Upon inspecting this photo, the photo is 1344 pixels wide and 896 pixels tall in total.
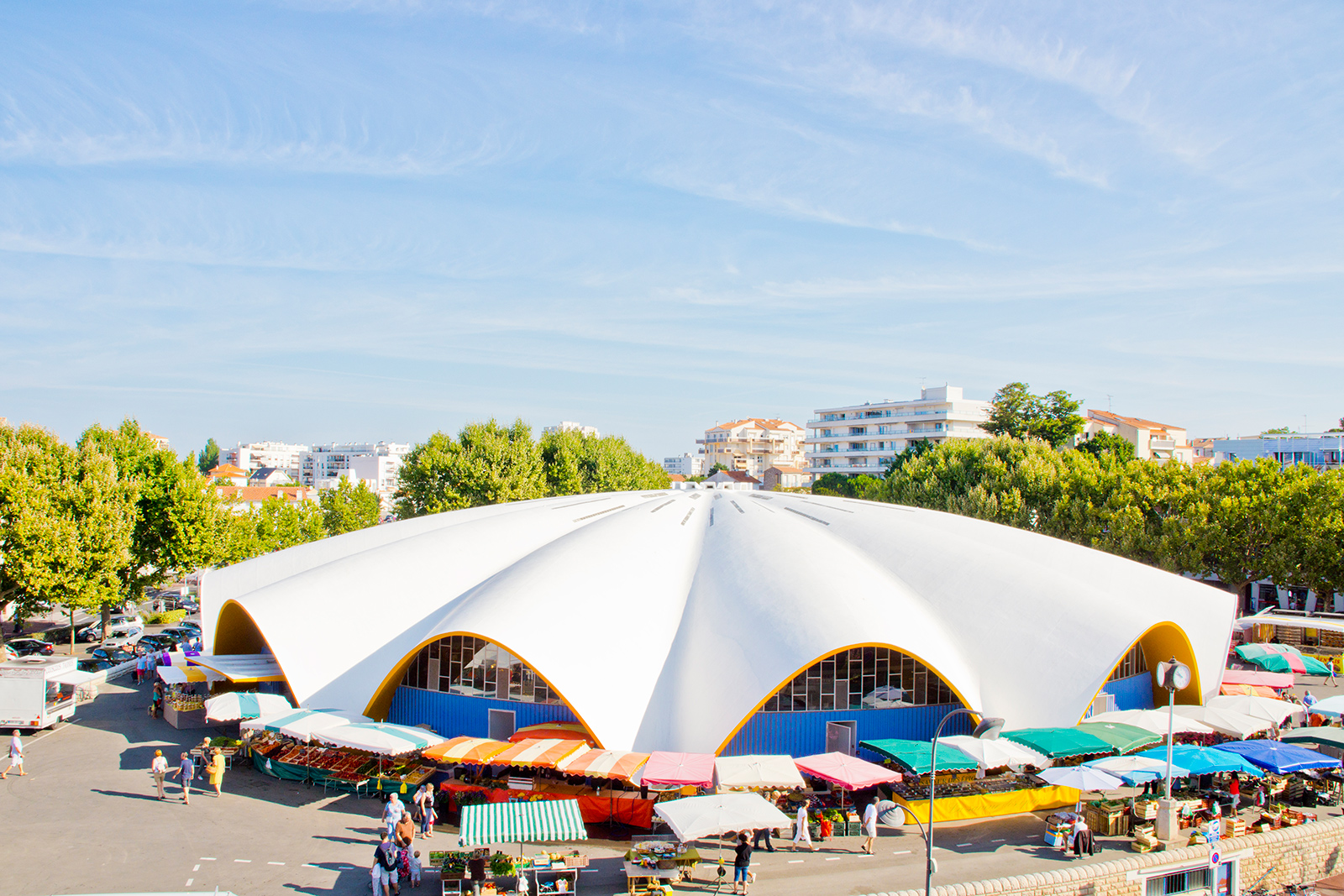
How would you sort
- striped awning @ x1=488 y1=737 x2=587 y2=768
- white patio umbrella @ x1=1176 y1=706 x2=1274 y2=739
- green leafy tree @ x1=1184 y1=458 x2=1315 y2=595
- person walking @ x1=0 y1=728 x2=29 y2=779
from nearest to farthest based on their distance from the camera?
striped awning @ x1=488 y1=737 x2=587 y2=768
person walking @ x1=0 y1=728 x2=29 y2=779
white patio umbrella @ x1=1176 y1=706 x2=1274 y2=739
green leafy tree @ x1=1184 y1=458 x2=1315 y2=595

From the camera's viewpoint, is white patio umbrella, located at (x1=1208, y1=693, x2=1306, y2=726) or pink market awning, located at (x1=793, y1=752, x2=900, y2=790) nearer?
pink market awning, located at (x1=793, y1=752, x2=900, y2=790)

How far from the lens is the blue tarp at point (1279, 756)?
20375 millimetres

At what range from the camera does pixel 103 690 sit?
31891mm

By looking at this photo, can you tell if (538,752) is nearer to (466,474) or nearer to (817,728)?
(817,728)

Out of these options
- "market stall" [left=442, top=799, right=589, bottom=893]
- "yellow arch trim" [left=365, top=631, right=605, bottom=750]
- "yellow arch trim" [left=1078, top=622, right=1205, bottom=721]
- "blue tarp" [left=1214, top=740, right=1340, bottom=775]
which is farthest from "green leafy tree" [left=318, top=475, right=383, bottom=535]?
"blue tarp" [left=1214, top=740, right=1340, bottom=775]

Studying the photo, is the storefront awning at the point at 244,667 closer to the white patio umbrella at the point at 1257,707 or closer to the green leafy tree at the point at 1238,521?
the white patio umbrella at the point at 1257,707

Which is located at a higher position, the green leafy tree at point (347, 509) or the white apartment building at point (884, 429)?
the white apartment building at point (884, 429)

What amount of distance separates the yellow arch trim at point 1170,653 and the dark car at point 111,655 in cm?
3870

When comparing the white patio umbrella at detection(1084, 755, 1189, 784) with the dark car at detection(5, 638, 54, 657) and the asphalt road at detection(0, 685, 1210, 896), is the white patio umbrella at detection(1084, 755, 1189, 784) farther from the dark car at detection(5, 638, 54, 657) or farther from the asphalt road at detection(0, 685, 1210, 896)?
the dark car at detection(5, 638, 54, 657)

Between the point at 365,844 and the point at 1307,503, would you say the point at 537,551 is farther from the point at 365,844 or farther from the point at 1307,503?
the point at 1307,503

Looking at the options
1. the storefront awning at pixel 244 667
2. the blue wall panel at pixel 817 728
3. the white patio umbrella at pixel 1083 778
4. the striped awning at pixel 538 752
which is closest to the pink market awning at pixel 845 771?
the blue wall panel at pixel 817 728

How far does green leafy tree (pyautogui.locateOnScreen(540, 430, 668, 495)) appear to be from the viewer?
206 ft

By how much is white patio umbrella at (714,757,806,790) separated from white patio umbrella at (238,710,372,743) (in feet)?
32.2

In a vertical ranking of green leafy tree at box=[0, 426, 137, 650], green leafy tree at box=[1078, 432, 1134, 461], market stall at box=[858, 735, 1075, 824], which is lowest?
market stall at box=[858, 735, 1075, 824]
